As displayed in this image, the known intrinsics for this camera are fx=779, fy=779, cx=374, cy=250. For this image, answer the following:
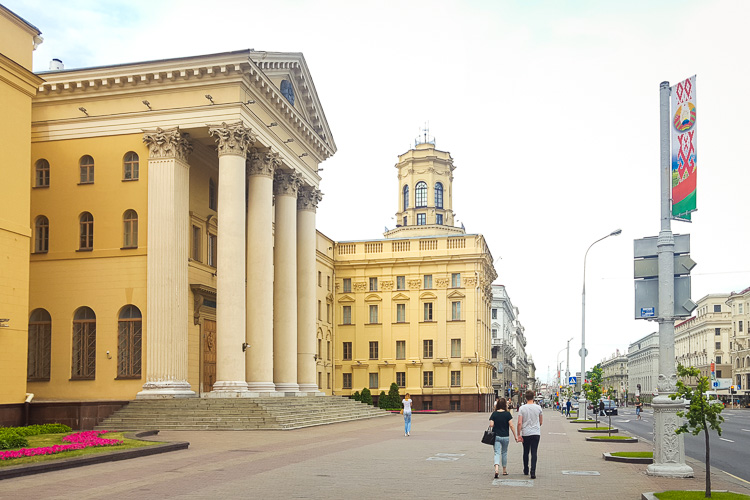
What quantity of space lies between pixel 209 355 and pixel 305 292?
326 inches

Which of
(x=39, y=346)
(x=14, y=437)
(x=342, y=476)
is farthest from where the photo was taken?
(x=39, y=346)

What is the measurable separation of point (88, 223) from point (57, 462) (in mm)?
21851

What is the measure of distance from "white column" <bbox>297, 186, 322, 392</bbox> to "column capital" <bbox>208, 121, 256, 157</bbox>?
37.7 feet

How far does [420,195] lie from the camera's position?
84.7 meters

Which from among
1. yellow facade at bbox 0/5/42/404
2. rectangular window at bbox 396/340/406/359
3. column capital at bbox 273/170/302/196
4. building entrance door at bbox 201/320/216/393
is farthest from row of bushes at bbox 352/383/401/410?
yellow facade at bbox 0/5/42/404

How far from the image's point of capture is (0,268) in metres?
28.5

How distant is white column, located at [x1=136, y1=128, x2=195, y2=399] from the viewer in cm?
3397

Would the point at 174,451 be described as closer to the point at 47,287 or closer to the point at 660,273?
the point at 660,273

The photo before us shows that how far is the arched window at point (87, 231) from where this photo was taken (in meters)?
36.6

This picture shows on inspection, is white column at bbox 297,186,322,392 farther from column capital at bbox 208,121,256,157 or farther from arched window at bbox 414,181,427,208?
arched window at bbox 414,181,427,208

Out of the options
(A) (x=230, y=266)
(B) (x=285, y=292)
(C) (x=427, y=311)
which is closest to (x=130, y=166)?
(A) (x=230, y=266)

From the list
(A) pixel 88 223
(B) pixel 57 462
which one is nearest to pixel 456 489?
(B) pixel 57 462

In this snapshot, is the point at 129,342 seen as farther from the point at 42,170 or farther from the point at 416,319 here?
the point at 416,319

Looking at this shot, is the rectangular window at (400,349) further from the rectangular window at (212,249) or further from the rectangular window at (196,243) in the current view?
the rectangular window at (196,243)
